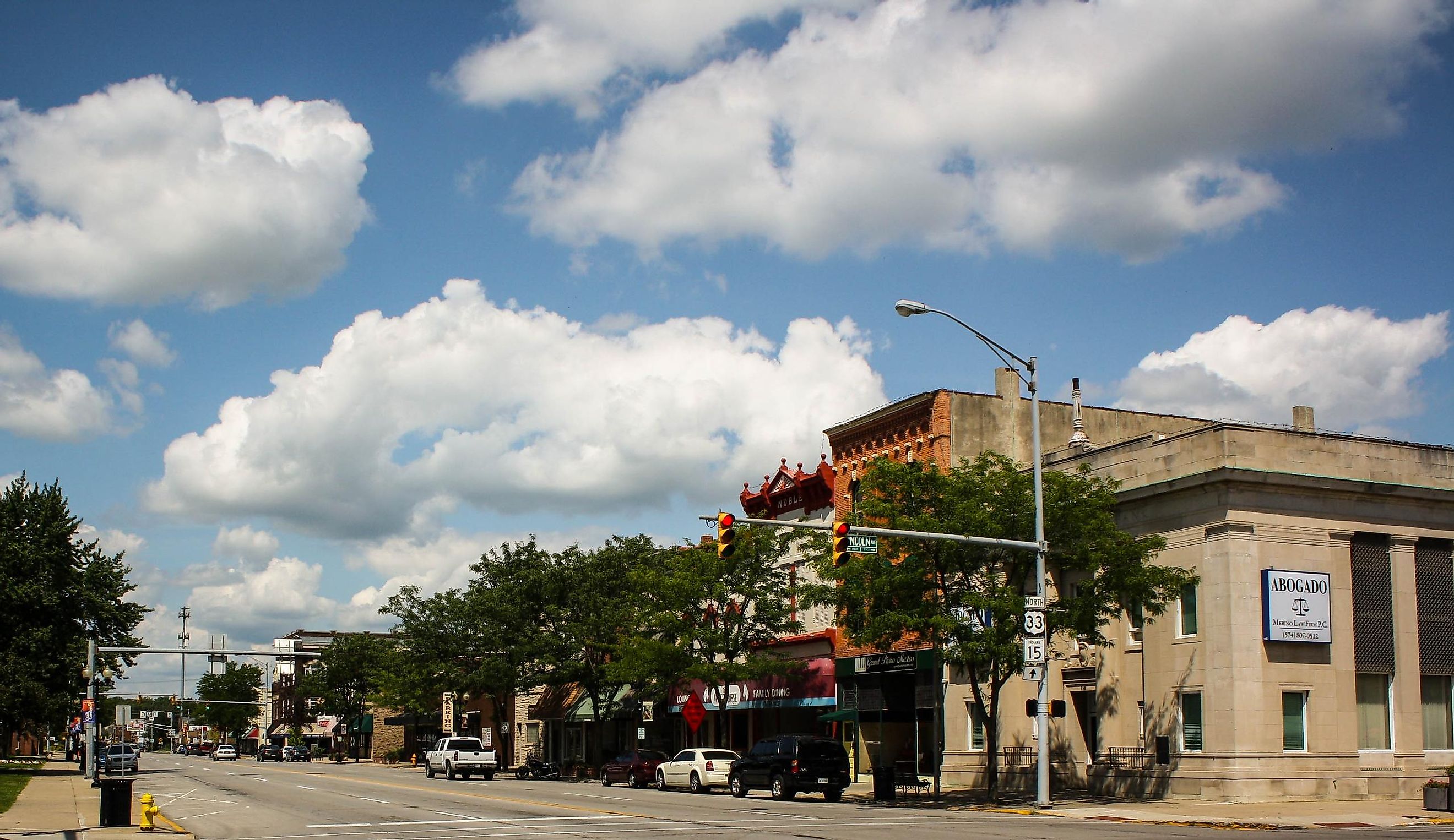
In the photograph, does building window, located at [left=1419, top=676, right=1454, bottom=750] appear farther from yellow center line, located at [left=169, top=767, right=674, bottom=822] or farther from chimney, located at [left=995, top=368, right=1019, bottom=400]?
yellow center line, located at [left=169, top=767, right=674, bottom=822]

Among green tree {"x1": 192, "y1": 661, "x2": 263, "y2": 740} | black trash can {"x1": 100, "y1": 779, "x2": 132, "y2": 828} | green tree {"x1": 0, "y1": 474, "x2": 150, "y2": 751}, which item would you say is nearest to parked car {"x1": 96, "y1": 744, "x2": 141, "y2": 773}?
green tree {"x1": 0, "y1": 474, "x2": 150, "y2": 751}

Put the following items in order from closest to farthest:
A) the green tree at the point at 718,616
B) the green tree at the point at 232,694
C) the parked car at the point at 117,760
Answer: the green tree at the point at 718,616 < the parked car at the point at 117,760 < the green tree at the point at 232,694

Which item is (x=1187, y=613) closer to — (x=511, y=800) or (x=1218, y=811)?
(x=1218, y=811)

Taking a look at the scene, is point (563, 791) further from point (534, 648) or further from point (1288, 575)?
point (1288, 575)

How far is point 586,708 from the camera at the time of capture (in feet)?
228

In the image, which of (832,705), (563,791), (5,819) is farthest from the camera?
(832,705)

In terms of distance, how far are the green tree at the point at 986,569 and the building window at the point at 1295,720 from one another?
4.09 m

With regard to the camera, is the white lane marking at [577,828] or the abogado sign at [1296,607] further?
the abogado sign at [1296,607]

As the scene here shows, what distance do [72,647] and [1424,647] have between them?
58643 mm

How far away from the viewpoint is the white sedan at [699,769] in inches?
1731

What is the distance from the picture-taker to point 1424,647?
1433 inches

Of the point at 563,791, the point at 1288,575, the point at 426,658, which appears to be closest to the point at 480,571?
the point at 426,658

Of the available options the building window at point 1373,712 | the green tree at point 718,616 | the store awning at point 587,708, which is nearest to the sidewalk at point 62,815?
the green tree at point 718,616

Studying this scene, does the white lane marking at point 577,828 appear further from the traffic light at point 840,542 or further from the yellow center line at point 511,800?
the traffic light at point 840,542
